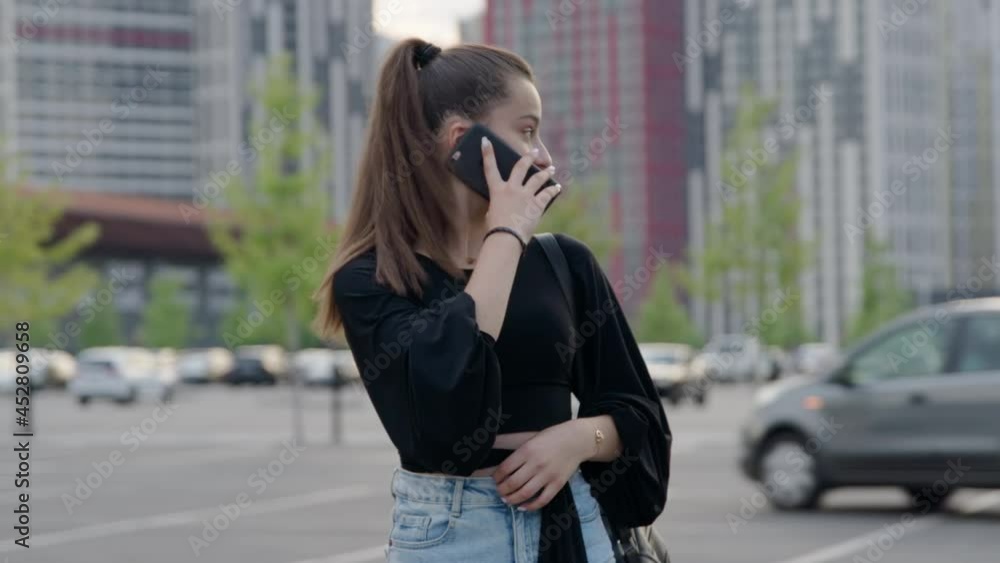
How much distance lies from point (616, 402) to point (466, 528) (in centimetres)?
34

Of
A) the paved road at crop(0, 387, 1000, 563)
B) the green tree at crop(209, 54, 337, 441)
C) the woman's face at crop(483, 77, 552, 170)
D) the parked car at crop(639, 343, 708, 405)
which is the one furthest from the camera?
the parked car at crop(639, 343, 708, 405)

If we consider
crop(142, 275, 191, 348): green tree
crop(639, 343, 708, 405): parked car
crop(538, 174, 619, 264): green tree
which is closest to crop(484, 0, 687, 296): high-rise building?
crop(142, 275, 191, 348): green tree

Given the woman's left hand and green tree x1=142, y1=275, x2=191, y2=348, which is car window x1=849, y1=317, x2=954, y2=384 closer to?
the woman's left hand

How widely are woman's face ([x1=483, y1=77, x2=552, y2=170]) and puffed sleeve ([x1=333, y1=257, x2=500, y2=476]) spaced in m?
0.30

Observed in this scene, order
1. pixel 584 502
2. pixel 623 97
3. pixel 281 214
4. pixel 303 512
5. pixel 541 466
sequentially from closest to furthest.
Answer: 1. pixel 541 466
2. pixel 584 502
3. pixel 303 512
4. pixel 281 214
5. pixel 623 97

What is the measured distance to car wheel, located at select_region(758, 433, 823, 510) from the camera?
13.8 metres

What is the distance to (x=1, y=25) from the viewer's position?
144 m

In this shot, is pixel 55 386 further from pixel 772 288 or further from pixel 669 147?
pixel 669 147

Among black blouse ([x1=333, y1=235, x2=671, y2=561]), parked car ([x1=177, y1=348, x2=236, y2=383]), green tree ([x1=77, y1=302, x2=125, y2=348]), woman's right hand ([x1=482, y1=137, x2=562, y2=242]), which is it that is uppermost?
woman's right hand ([x1=482, y1=137, x2=562, y2=242])

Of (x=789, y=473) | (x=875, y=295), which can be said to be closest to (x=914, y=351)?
(x=789, y=473)

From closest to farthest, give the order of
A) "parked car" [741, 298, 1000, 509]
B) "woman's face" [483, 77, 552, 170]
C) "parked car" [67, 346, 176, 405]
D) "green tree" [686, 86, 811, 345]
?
1. "woman's face" [483, 77, 552, 170]
2. "parked car" [741, 298, 1000, 509]
3. "green tree" [686, 86, 811, 345]
4. "parked car" [67, 346, 176, 405]

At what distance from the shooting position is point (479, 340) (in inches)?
102

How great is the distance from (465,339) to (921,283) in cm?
15187

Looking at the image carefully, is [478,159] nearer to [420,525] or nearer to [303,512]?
[420,525]
